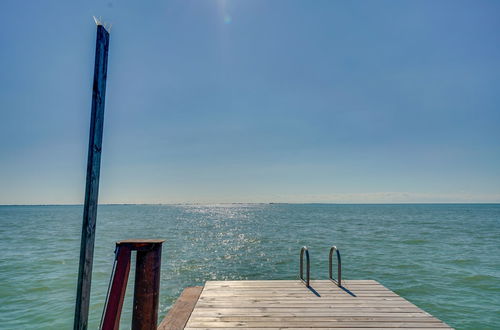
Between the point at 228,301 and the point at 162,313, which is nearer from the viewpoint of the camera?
the point at 228,301

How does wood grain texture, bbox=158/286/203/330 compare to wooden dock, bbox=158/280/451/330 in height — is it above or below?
below

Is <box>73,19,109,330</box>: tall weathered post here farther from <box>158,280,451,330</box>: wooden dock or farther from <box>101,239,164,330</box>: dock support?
<box>158,280,451,330</box>: wooden dock

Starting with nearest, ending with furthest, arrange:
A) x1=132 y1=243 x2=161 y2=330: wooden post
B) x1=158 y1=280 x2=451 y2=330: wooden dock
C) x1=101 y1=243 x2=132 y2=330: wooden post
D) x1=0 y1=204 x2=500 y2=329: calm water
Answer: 1. x1=101 y1=243 x2=132 y2=330: wooden post
2. x1=132 y1=243 x2=161 y2=330: wooden post
3. x1=158 y1=280 x2=451 y2=330: wooden dock
4. x1=0 y1=204 x2=500 y2=329: calm water

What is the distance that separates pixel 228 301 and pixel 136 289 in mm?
2428

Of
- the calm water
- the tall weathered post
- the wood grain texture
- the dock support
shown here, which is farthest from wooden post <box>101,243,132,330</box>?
the calm water

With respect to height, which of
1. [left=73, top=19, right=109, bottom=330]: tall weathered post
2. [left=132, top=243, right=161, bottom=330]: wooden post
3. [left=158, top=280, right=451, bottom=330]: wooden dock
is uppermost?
[left=73, top=19, right=109, bottom=330]: tall weathered post

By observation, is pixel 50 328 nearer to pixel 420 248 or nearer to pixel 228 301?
pixel 228 301

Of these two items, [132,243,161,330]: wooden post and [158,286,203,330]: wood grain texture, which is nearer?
[132,243,161,330]: wooden post

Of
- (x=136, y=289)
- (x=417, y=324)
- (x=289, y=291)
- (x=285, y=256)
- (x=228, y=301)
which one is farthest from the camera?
(x=285, y=256)

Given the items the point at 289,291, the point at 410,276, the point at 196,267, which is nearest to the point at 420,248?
the point at 410,276

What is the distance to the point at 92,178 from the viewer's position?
2854mm

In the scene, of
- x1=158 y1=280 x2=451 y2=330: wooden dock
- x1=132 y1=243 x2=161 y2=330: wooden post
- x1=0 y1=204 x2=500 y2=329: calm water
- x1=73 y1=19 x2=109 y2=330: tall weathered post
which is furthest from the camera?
x1=0 y1=204 x2=500 y2=329: calm water

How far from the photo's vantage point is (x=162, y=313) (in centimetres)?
875

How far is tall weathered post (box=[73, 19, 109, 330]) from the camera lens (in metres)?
2.77
